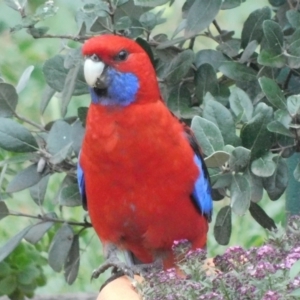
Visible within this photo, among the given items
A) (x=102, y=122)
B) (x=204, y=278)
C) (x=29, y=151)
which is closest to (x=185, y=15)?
(x=102, y=122)

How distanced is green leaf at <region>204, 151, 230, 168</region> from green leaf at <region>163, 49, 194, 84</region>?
34cm

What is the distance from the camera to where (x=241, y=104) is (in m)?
2.51

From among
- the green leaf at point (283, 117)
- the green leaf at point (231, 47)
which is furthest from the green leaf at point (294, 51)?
the green leaf at point (231, 47)

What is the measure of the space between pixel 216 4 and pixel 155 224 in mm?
676

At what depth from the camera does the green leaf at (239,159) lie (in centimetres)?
238

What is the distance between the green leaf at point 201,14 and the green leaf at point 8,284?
1091mm

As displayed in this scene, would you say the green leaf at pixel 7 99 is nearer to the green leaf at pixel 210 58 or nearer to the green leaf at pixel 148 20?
the green leaf at pixel 148 20

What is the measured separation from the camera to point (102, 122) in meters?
2.51

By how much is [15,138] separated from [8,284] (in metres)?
0.61

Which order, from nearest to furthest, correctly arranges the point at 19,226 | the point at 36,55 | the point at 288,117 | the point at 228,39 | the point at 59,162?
1. the point at 288,117
2. the point at 59,162
3. the point at 228,39
4. the point at 19,226
5. the point at 36,55

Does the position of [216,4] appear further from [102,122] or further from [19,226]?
[19,226]

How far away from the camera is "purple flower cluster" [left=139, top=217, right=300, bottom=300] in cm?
164

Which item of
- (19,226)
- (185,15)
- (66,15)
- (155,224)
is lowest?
(19,226)

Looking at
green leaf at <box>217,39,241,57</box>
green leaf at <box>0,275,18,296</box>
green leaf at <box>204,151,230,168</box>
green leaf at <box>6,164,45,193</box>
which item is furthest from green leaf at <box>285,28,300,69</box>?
green leaf at <box>0,275,18,296</box>
